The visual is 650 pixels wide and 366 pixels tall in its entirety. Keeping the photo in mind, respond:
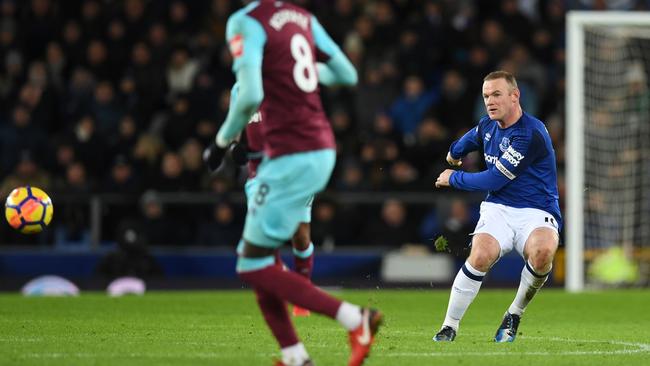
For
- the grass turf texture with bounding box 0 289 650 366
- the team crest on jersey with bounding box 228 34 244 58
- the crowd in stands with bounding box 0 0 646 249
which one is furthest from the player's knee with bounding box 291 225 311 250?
the crowd in stands with bounding box 0 0 646 249

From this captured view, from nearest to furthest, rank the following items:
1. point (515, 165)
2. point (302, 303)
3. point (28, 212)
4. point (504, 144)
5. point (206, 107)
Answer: point (302, 303) → point (515, 165) → point (504, 144) → point (28, 212) → point (206, 107)

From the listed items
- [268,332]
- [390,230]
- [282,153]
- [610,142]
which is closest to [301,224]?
[268,332]

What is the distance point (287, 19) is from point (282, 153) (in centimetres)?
74

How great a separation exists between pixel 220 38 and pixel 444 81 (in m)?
3.88

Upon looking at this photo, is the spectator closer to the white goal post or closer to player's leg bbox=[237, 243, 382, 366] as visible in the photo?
the white goal post

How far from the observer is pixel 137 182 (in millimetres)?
18188

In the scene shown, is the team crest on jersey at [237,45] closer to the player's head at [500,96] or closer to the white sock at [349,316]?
the white sock at [349,316]

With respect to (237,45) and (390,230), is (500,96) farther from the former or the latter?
(390,230)

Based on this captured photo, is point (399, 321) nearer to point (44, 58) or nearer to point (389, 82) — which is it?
point (389, 82)

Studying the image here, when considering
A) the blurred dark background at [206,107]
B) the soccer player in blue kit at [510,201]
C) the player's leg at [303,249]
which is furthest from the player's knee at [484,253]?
the blurred dark background at [206,107]

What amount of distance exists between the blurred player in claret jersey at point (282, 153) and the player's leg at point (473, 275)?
2.39 meters

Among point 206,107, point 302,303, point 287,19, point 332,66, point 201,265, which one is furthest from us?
point 206,107

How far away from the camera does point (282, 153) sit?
6.84m

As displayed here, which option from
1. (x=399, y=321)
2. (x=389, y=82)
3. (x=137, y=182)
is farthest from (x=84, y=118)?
(x=399, y=321)
